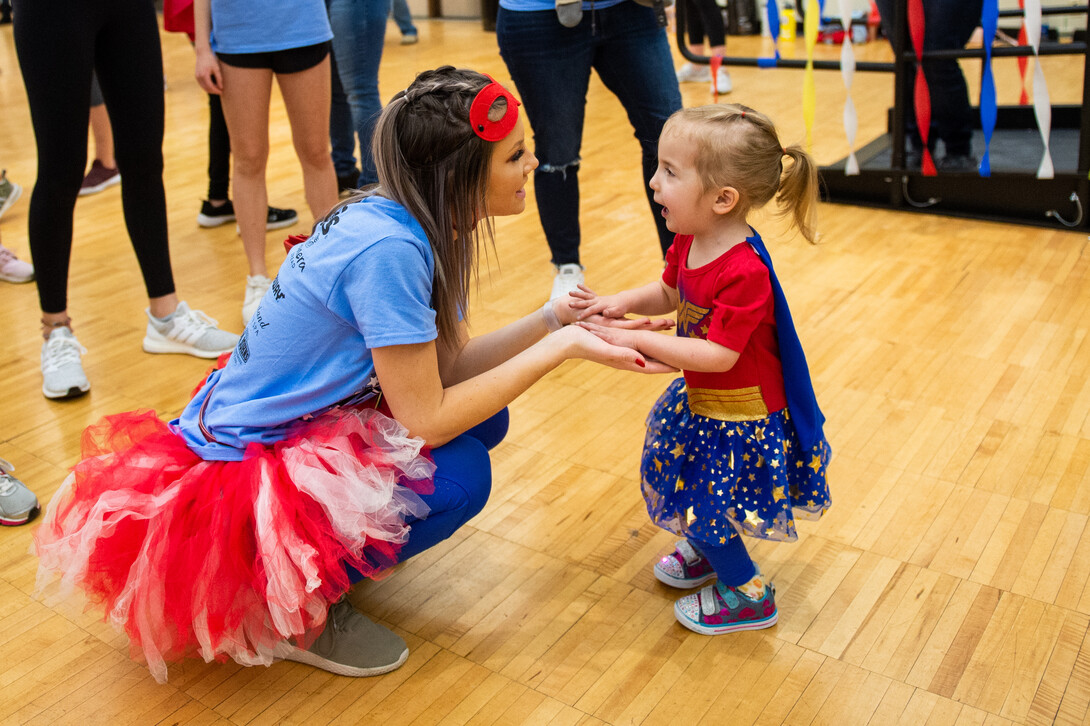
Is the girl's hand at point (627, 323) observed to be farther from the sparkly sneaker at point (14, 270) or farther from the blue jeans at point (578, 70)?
the sparkly sneaker at point (14, 270)

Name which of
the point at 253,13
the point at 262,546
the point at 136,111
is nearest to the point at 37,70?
the point at 136,111

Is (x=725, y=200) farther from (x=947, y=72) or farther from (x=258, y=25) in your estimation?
(x=947, y=72)

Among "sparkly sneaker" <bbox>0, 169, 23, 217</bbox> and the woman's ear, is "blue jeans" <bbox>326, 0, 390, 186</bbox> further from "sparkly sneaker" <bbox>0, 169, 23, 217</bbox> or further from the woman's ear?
the woman's ear

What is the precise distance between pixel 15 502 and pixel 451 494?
0.94m

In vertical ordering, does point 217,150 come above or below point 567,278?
above

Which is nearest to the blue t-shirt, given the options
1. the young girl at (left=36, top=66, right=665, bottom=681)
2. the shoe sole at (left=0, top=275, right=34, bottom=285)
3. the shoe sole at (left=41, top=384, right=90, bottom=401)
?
the young girl at (left=36, top=66, right=665, bottom=681)

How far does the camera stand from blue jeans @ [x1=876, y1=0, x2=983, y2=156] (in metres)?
3.03

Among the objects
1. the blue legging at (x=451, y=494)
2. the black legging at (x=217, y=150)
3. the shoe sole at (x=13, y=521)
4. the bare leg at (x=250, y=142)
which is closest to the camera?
the blue legging at (x=451, y=494)

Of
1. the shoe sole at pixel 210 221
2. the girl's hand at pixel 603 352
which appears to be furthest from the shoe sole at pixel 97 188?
the girl's hand at pixel 603 352

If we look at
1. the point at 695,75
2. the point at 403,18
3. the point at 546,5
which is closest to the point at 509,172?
Answer: the point at 546,5

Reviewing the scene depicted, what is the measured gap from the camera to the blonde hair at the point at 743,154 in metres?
1.33

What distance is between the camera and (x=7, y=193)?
3627 millimetres

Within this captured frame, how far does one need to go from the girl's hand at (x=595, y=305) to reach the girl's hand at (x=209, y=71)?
4.22 ft

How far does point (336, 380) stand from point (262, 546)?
0.81 ft
